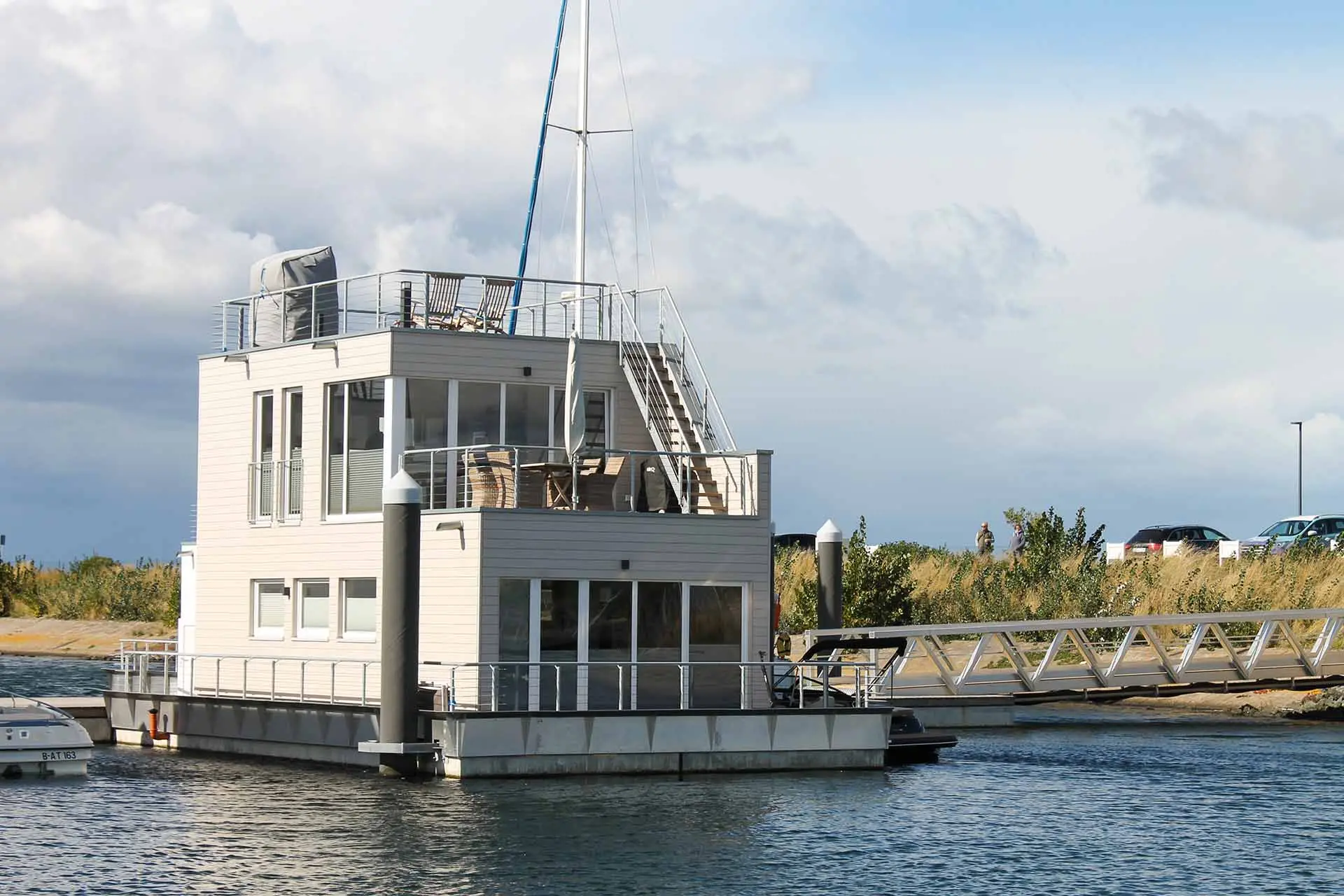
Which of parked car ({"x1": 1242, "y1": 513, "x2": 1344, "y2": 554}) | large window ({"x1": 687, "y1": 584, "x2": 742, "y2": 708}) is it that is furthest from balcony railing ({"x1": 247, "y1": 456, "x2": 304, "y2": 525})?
parked car ({"x1": 1242, "y1": 513, "x2": 1344, "y2": 554})

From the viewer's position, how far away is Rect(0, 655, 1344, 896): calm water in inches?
848

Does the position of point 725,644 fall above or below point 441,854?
above

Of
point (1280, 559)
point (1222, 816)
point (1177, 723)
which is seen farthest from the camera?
point (1280, 559)

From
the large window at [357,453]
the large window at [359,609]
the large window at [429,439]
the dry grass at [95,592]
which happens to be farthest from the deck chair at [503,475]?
the dry grass at [95,592]

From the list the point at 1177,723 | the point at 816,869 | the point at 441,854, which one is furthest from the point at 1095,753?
the point at 441,854

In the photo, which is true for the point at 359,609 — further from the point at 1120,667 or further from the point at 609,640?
the point at 1120,667

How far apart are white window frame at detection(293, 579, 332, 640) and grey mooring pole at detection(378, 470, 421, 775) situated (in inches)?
160

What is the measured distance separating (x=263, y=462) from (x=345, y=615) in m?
3.51

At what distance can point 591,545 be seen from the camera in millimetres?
28812

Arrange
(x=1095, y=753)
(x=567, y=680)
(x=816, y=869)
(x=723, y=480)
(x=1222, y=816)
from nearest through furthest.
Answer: (x=816, y=869) < (x=1222, y=816) < (x=567, y=680) < (x=723, y=480) < (x=1095, y=753)

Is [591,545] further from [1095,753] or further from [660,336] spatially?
[1095,753]

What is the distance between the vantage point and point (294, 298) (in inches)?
1319

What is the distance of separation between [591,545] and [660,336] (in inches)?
208

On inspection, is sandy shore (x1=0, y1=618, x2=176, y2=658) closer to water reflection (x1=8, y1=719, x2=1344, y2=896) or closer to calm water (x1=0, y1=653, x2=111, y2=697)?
calm water (x1=0, y1=653, x2=111, y2=697)
